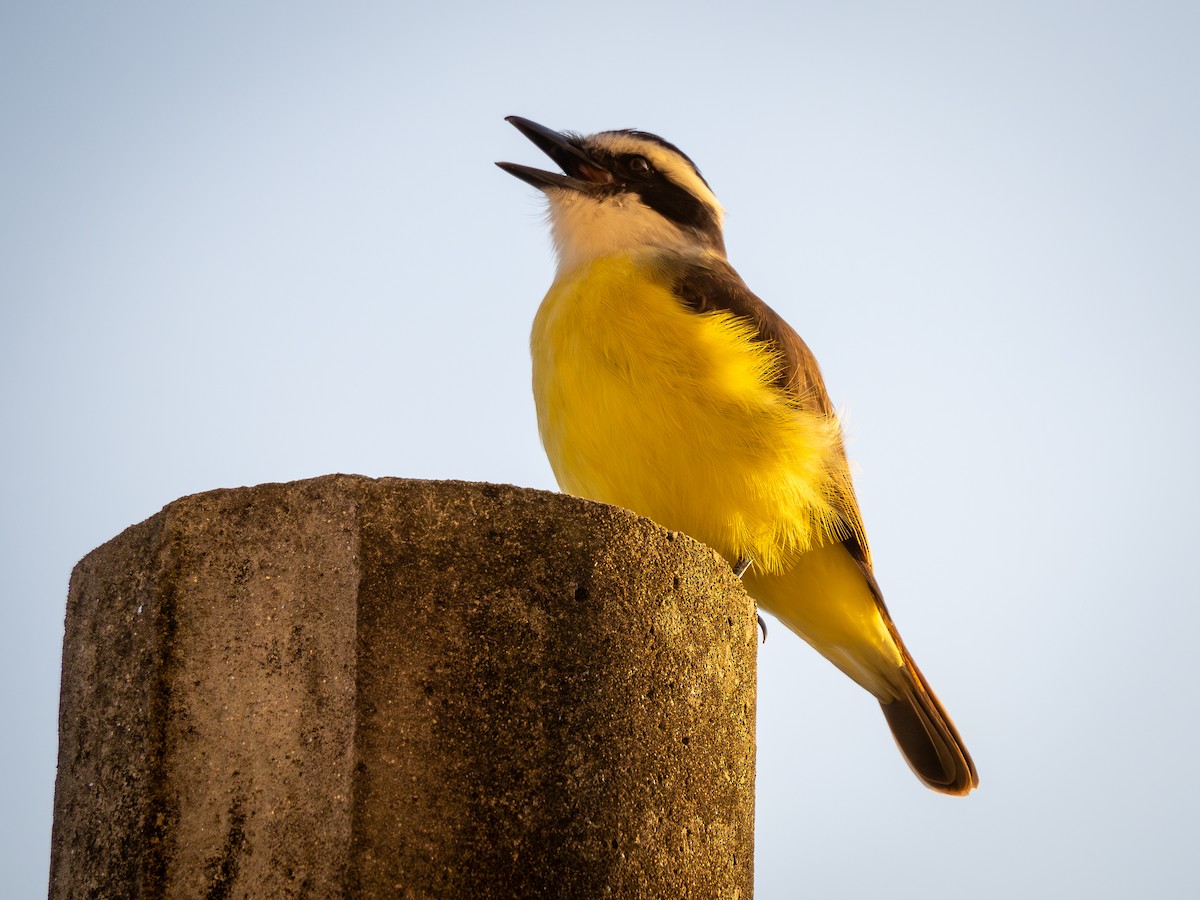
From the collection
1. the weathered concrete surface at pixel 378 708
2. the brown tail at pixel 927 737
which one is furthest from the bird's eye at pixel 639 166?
the weathered concrete surface at pixel 378 708

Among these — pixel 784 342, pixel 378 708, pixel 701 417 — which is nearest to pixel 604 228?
pixel 784 342

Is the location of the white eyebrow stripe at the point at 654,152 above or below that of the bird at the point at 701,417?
above

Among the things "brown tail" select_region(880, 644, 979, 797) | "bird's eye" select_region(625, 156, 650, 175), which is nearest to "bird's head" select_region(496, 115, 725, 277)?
"bird's eye" select_region(625, 156, 650, 175)

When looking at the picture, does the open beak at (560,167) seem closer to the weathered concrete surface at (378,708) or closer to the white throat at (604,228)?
the white throat at (604,228)

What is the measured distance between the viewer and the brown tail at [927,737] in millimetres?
5840

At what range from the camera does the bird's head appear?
6.09 metres

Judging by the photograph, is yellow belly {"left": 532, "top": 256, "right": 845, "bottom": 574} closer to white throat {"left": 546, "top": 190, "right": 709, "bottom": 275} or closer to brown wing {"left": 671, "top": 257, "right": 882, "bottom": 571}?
brown wing {"left": 671, "top": 257, "right": 882, "bottom": 571}

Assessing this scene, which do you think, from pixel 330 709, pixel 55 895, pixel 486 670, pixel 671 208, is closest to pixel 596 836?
pixel 486 670

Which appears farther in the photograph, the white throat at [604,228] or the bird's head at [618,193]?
the bird's head at [618,193]

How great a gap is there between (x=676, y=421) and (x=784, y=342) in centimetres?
87

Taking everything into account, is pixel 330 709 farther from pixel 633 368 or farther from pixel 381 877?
pixel 633 368

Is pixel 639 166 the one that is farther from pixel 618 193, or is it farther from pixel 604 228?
pixel 604 228

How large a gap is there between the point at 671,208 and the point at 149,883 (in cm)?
419

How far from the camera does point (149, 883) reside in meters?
3.03
